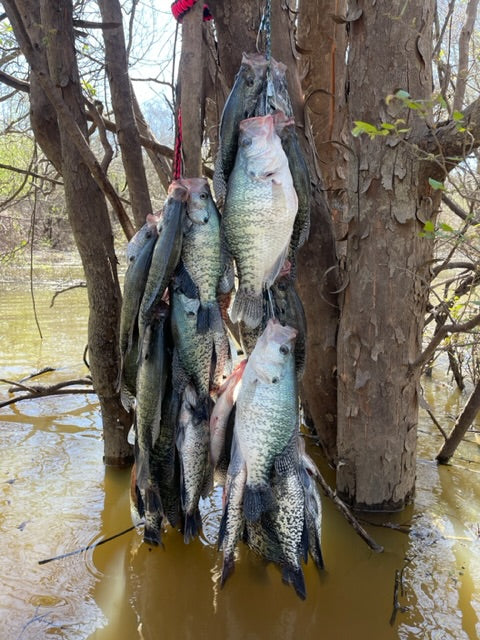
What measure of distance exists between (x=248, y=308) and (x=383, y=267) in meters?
1.31

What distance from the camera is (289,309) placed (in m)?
2.33

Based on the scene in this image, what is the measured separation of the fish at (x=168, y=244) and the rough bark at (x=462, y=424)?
8.51ft

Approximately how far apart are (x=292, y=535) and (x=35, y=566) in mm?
1526

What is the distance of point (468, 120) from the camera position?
2.73 metres

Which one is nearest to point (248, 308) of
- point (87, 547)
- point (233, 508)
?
point (233, 508)

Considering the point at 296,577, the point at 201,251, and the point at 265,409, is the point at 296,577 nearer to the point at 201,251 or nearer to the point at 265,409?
the point at 265,409

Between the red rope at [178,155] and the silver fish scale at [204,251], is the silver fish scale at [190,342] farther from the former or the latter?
the red rope at [178,155]

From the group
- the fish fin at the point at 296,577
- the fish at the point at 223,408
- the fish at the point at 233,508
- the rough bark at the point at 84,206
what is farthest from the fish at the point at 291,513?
the rough bark at the point at 84,206

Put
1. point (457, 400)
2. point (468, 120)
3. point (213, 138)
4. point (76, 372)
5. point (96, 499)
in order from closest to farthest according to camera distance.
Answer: point (468, 120), point (96, 499), point (213, 138), point (457, 400), point (76, 372)

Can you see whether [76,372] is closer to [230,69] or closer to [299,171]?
[230,69]

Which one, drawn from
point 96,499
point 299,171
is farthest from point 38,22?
point 96,499

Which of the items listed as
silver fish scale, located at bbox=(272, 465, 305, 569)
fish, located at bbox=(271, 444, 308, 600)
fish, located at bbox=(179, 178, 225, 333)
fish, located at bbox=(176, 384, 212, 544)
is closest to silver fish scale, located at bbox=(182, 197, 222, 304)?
fish, located at bbox=(179, 178, 225, 333)

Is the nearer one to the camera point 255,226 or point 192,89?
point 255,226

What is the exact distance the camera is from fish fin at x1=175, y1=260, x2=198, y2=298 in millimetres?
2205
